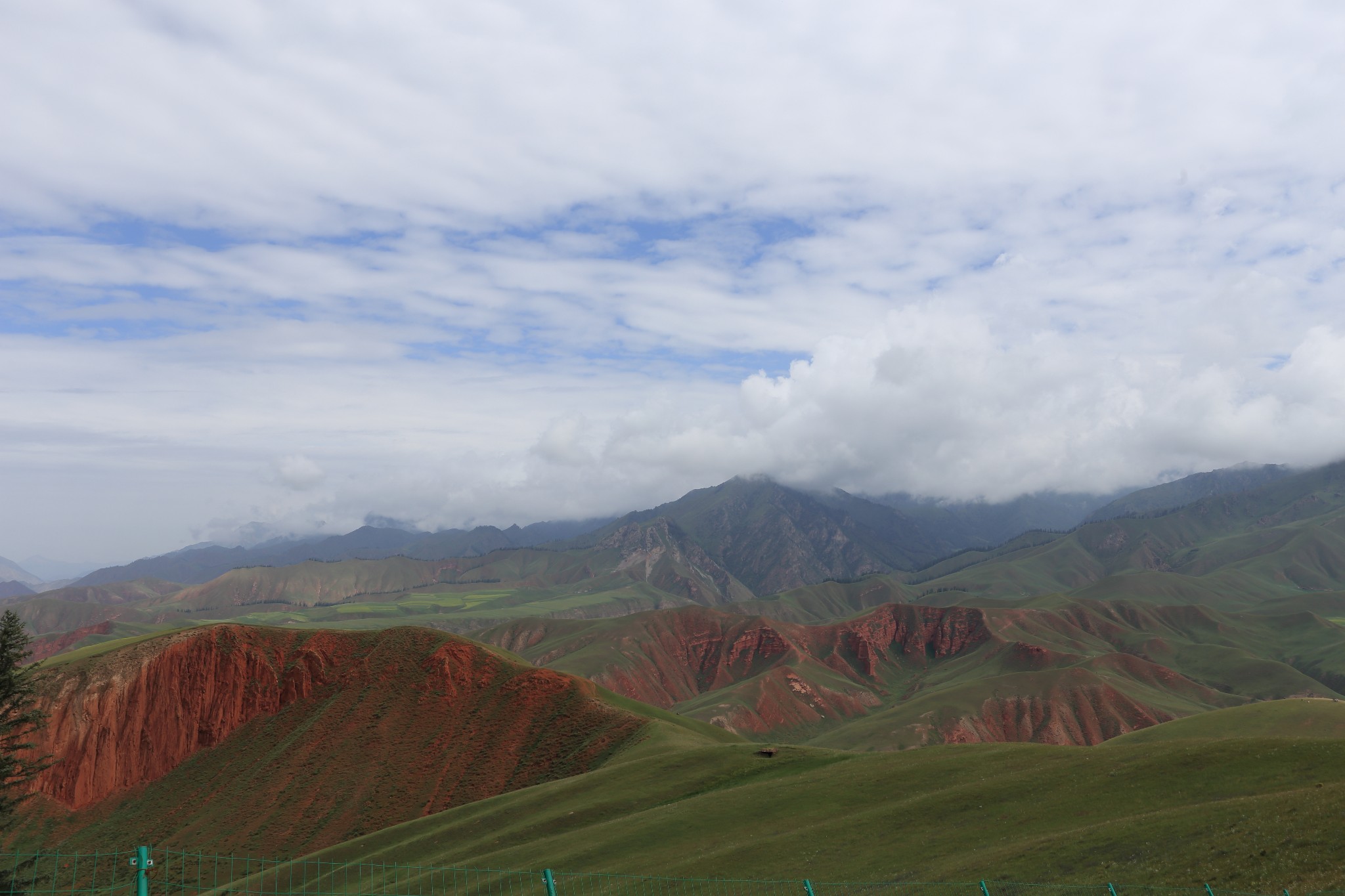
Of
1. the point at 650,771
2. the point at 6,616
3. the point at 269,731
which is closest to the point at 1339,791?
the point at 650,771

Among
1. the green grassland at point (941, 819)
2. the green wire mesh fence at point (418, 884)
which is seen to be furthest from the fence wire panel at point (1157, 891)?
the green grassland at point (941, 819)

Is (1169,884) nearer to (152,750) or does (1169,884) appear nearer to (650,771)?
(650,771)

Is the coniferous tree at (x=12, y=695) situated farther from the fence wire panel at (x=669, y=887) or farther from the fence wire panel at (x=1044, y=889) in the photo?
the fence wire panel at (x=1044, y=889)

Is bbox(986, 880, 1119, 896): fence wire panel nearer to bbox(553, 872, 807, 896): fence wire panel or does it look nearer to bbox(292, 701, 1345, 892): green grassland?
bbox(292, 701, 1345, 892): green grassland

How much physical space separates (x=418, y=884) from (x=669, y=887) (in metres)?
23.7

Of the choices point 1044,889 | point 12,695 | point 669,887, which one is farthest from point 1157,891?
point 12,695

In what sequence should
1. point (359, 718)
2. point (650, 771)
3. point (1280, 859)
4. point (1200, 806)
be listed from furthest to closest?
point (359, 718) < point (650, 771) < point (1200, 806) < point (1280, 859)

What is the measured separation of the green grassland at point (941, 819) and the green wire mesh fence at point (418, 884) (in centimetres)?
146

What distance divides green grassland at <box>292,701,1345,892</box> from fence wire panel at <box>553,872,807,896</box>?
155 cm

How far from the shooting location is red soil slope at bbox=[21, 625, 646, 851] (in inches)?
4178

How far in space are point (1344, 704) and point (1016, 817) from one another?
137 meters

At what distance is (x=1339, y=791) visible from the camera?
3325cm

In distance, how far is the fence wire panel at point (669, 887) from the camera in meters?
41.1

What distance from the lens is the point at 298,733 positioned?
121 m
